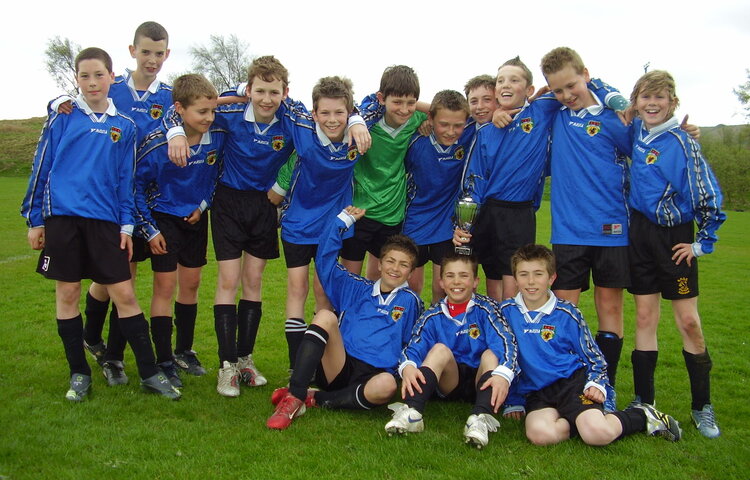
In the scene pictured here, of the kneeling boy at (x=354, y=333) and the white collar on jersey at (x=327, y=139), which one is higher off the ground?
the white collar on jersey at (x=327, y=139)

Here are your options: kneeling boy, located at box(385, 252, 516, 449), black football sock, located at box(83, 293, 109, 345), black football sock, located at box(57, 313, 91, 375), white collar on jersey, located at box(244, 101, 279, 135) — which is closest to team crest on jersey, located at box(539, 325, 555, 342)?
kneeling boy, located at box(385, 252, 516, 449)

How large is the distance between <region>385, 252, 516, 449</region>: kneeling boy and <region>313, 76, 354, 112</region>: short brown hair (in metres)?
1.39

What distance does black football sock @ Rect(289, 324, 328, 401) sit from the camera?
390 cm

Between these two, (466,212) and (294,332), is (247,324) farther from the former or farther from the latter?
(466,212)

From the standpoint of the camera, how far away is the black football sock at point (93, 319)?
498 cm

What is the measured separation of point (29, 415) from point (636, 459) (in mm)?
3667

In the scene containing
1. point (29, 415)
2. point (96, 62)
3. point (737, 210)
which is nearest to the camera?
point (29, 415)

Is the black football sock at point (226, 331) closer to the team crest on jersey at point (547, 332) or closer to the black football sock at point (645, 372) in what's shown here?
the team crest on jersey at point (547, 332)

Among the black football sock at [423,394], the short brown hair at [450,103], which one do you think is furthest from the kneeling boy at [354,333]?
the short brown hair at [450,103]

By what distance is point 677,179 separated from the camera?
3926 millimetres

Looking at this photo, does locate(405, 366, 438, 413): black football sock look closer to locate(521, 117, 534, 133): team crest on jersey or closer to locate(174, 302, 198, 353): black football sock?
locate(521, 117, 534, 133): team crest on jersey

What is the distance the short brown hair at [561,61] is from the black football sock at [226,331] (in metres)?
2.92

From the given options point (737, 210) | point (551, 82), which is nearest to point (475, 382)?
point (551, 82)

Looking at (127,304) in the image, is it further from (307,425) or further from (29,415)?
(307,425)
